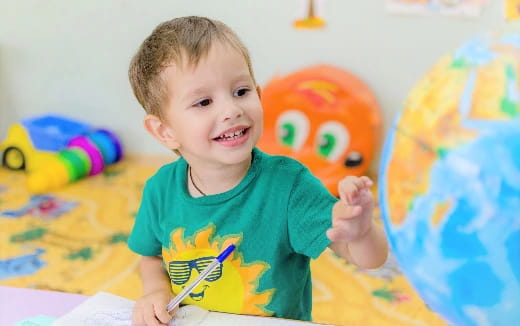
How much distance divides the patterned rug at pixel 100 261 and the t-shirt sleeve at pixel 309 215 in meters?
0.81

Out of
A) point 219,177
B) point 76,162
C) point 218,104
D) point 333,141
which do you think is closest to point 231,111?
point 218,104

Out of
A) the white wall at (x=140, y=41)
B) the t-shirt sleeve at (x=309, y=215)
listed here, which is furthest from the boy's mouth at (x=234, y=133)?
the white wall at (x=140, y=41)

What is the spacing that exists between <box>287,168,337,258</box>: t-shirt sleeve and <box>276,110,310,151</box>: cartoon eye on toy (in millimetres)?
1488

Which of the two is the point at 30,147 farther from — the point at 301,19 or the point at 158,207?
the point at 158,207

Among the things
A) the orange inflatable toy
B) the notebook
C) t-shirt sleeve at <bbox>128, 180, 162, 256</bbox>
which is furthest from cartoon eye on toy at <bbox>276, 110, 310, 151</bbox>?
the notebook

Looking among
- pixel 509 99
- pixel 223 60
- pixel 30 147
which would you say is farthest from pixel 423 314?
pixel 30 147

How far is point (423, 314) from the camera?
1.54 meters

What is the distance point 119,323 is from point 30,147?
1999 mm

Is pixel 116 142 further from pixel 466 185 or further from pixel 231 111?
pixel 466 185

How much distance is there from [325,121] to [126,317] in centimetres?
158

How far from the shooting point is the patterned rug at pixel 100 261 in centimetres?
158

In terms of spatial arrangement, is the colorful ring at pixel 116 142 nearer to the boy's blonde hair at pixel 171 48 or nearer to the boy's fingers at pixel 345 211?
the boy's blonde hair at pixel 171 48

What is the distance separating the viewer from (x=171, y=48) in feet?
2.46

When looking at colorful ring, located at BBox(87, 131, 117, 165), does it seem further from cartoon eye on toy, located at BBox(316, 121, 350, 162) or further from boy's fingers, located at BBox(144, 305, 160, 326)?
boy's fingers, located at BBox(144, 305, 160, 326)
